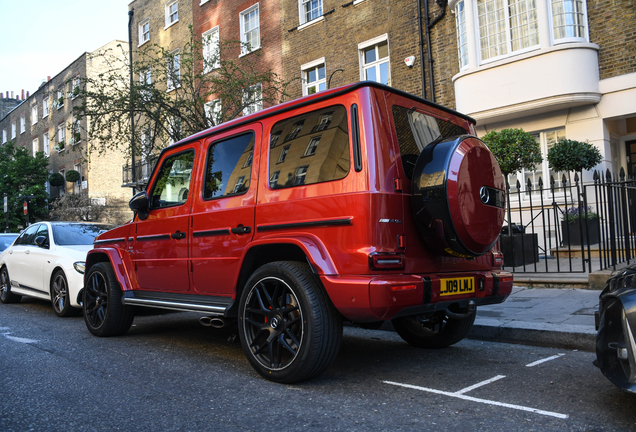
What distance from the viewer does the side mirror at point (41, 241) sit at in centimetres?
812

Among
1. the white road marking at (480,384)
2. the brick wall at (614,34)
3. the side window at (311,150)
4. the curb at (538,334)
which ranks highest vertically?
the brick wall at (614,34)

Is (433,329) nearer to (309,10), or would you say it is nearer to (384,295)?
(384,295)

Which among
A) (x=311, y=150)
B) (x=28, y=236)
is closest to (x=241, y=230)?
(x=311, y=150)

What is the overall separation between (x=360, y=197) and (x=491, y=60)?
10.5m

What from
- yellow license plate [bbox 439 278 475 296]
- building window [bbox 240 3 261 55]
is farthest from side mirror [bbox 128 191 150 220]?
building window [bbox 240 3 261 55]

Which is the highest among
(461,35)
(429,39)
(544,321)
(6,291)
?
(429,39)

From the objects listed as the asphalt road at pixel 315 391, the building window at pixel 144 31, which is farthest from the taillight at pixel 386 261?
the building window at pixel 144 31

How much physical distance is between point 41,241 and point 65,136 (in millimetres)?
28592

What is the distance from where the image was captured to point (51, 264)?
7.93 meters

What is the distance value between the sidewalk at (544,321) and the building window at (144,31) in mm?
23961

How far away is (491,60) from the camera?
12.6 meters

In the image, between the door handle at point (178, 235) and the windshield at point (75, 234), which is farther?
the windshield at point (75, 234)

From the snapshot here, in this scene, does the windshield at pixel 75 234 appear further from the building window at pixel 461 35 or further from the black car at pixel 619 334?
the building window at pixel 461 35

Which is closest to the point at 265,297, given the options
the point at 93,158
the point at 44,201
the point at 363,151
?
the point at 363,151
